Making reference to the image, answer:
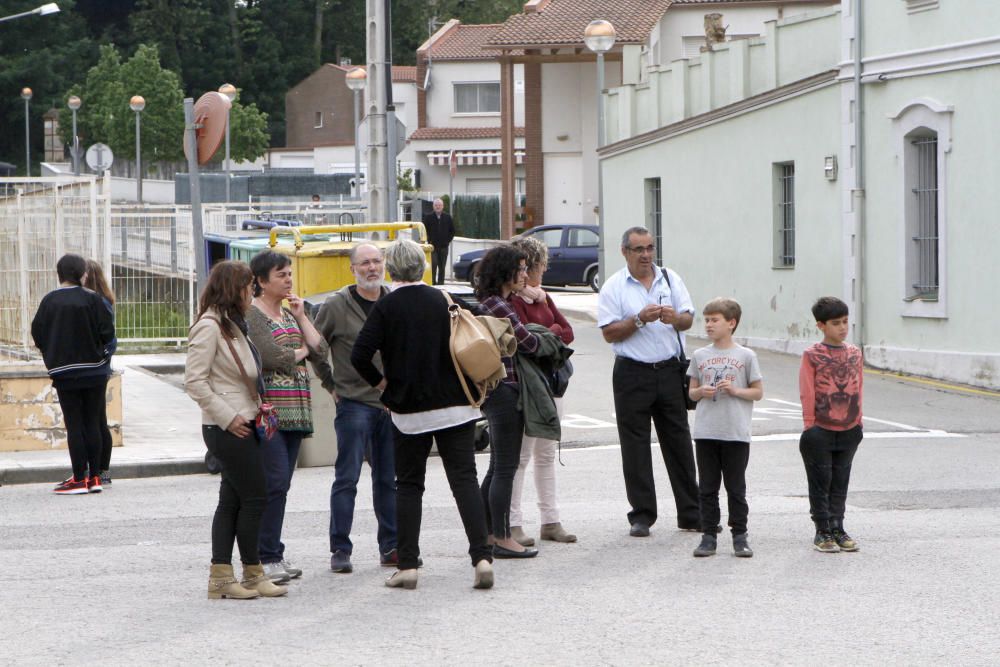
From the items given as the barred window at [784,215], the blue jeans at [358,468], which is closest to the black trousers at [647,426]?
the blue jeans at [358,468]

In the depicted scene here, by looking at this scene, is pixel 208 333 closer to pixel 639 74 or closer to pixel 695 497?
pixel 695 497

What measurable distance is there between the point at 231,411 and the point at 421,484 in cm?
101

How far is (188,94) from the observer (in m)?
88.9

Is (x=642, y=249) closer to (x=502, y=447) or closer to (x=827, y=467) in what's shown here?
(x=502, y=447)

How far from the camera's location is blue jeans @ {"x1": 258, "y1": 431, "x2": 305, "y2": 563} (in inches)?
307

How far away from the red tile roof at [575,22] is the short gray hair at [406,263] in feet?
110

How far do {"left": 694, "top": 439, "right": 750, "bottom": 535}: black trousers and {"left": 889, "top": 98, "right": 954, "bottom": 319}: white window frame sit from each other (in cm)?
1067

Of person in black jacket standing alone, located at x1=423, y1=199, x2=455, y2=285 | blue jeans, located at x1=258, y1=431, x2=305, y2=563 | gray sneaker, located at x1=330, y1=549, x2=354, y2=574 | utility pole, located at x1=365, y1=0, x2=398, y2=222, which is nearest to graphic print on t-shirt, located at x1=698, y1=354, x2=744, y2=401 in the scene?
gray sneaker, located at x1=330, y1=549, x2=354, y2=574

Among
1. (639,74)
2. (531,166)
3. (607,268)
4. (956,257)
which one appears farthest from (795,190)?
(531,166)

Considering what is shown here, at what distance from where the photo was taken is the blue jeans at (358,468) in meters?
8.23

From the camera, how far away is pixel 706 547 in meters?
8.57

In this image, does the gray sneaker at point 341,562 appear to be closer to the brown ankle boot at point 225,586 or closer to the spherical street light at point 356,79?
the brown ankle boot at point 225,586

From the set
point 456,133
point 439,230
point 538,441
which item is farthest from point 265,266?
point 456,133

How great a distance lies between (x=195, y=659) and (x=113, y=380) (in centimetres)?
760
